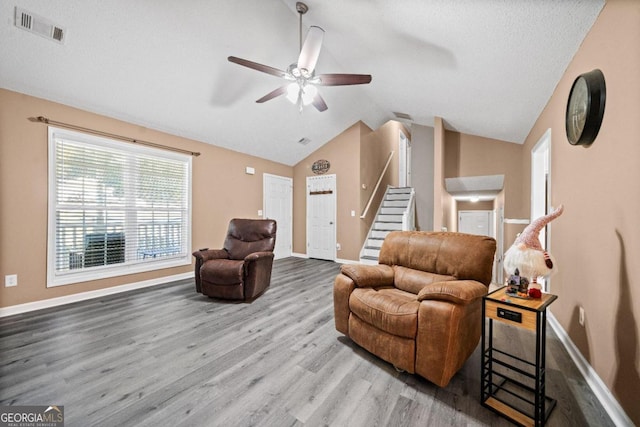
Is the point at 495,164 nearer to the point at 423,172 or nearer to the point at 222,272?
the point at 423,172

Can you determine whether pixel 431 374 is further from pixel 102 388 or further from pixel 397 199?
pixel 397 199

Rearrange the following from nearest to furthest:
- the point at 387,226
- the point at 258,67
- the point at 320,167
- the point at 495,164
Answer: the point at 258,67 < the point at 495,164 < the point at 387,226 < the point at 320,167

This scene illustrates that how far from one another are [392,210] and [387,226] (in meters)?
0.65

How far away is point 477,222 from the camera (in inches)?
312

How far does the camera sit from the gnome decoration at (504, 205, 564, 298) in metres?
1.41

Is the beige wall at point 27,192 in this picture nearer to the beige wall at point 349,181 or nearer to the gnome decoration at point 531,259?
the beige wall at point 349,181

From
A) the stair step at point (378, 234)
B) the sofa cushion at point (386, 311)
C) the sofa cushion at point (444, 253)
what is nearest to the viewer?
the sofa cushion at point (386, 311)

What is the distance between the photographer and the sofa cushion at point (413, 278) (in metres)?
2.05

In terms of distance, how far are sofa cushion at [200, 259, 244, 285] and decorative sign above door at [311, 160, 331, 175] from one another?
11.5ft

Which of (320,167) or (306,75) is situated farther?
(320,167)

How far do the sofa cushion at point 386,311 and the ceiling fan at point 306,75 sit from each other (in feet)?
6.78

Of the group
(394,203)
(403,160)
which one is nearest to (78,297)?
(394,203)

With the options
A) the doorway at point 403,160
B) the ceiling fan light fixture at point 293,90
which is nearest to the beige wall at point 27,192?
the ceiling fan light fixture at point 293,90

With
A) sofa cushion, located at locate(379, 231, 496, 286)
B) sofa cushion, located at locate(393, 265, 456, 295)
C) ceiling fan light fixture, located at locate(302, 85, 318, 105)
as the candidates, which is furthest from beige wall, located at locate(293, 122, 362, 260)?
sofa cushion, located at locate(393, 265, 456, 295)
